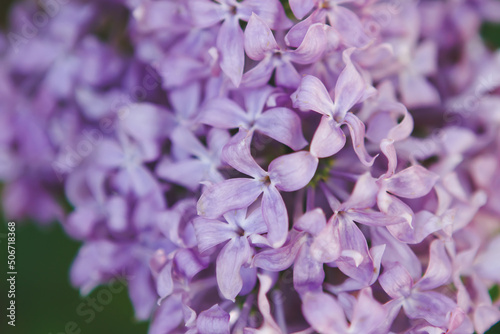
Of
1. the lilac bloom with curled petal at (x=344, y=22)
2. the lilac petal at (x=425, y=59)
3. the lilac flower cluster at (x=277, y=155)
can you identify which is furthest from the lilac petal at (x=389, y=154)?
the lilac petal at (x=425, y=59)

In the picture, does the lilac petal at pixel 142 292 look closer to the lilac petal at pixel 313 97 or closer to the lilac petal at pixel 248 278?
the lilac petal at pixel 248 278

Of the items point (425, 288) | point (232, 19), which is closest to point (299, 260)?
point (425, 288)

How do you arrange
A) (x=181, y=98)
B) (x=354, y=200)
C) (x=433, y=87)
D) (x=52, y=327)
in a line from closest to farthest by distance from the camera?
(x=354, y=200), (x=181, y=98), (x=433, y=87), (x=52, y=327)

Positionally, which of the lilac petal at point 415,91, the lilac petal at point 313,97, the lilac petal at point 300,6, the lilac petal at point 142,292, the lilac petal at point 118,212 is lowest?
the lilac petal at point 142,292

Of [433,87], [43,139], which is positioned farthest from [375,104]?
[43,139]

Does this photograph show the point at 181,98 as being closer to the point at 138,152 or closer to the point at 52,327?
the point at 138,152

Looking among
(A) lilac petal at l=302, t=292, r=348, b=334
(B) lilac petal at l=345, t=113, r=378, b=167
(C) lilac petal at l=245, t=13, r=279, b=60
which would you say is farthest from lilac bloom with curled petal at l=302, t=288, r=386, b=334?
(C) lilac petal at l=245, t=13, r=279, b=60
